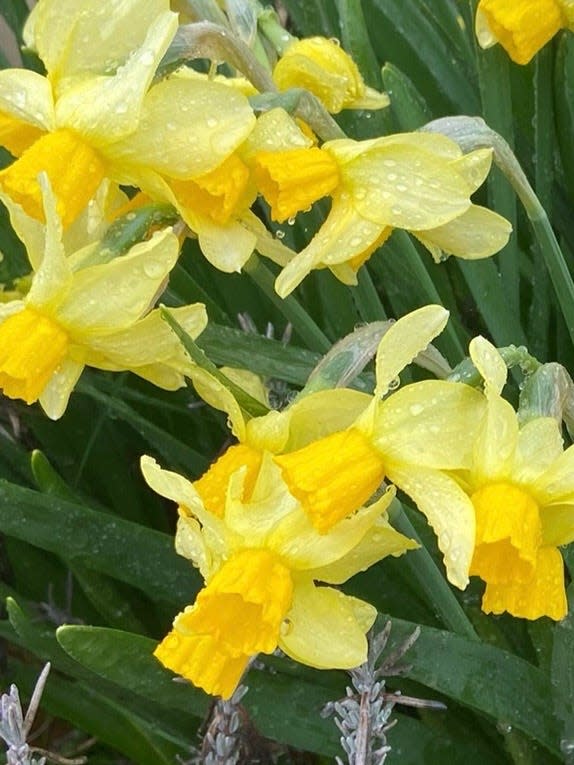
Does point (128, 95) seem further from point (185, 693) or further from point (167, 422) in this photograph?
point (167, 422)

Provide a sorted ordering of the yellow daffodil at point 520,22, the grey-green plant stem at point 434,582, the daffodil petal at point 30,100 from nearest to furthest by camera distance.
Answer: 1. the daffodil petal at point 30,100
2. the grey-green plant stem at point 434,582
3. the yellow daffodil at point 520,22

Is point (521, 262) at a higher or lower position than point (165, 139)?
lower

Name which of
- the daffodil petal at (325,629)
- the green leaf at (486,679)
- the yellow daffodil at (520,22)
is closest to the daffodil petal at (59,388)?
the daffodil petal at (325,629)

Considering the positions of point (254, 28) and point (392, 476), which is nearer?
point (392, 476)

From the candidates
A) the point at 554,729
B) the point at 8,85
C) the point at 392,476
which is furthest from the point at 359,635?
the point at 8,85

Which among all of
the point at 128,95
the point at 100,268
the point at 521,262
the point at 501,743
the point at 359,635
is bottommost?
the point at 501,743

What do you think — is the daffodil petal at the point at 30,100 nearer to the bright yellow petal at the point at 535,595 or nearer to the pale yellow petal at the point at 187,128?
the pale yellow petal at the point at 187,128

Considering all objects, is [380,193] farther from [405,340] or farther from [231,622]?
[231,622]
